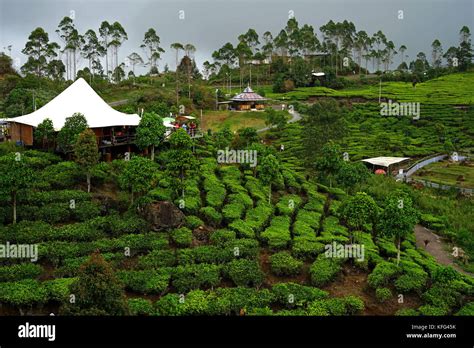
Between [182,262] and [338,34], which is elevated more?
[338,34]

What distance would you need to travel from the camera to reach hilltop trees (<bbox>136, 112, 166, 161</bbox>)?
30.8 meters

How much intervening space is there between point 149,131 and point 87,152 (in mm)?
4979

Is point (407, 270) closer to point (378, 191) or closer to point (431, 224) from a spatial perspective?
point (431, 224)

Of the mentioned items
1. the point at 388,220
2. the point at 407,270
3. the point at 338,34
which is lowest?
the point at 407,270

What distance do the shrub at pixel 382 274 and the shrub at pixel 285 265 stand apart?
10.4 feet

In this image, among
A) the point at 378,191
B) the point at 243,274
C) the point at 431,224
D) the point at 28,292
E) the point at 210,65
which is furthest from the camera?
the point at 210,65

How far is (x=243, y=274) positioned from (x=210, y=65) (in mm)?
65914

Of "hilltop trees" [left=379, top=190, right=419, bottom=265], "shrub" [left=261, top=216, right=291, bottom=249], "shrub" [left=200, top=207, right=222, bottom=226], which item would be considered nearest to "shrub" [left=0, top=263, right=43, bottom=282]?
"shrub" [left=200, top=207, right=222, bottom=226]

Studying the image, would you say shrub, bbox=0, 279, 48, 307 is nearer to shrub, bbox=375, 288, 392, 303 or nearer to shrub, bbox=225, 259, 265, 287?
shrub, bbox=225, 259, 265, 287

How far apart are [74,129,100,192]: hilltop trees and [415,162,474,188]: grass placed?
2864 centimetres

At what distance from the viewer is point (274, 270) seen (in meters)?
22.9

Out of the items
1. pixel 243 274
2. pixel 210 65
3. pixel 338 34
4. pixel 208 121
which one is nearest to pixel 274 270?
pixel 243 274

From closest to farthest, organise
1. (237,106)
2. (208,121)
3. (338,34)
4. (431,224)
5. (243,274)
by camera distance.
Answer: (243,274) < (431,224) < (208,121) < (237,106) < (338,34)

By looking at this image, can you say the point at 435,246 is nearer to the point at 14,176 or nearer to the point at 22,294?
the point at 22,294
